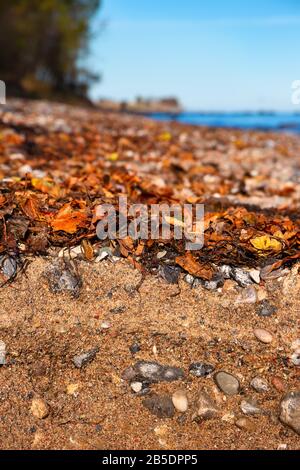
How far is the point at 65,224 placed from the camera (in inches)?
119

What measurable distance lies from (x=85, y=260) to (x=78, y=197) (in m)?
0.70

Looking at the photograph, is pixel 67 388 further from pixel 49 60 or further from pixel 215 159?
pixel 49 60

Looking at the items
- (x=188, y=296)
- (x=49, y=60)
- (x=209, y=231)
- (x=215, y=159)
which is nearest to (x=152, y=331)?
(x=188, y=296)

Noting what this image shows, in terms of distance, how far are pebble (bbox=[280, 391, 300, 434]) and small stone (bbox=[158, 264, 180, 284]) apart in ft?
2.82

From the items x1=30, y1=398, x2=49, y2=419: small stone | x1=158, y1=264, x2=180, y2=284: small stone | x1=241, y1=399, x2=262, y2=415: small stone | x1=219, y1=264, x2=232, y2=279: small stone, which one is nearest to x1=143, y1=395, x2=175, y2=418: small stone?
x1=241, y1=399, x2=262, y2=415: small stone

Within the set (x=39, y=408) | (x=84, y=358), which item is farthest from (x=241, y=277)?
(x=39, y=408)

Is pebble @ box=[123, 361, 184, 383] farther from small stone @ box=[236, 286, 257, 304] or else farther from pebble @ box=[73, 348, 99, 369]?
small stone @ box=[236, 286, 257, 304]

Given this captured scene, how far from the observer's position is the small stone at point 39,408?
103 inches

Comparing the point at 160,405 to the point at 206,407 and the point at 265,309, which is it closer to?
the point at 206,407

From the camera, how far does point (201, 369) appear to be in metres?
2.72

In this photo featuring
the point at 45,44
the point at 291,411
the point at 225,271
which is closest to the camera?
the point at 291,411

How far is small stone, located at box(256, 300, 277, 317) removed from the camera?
9.24 ft

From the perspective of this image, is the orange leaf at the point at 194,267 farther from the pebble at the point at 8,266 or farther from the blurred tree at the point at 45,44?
the blurred tree at the point at 45,44

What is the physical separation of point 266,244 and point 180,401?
103 cm
